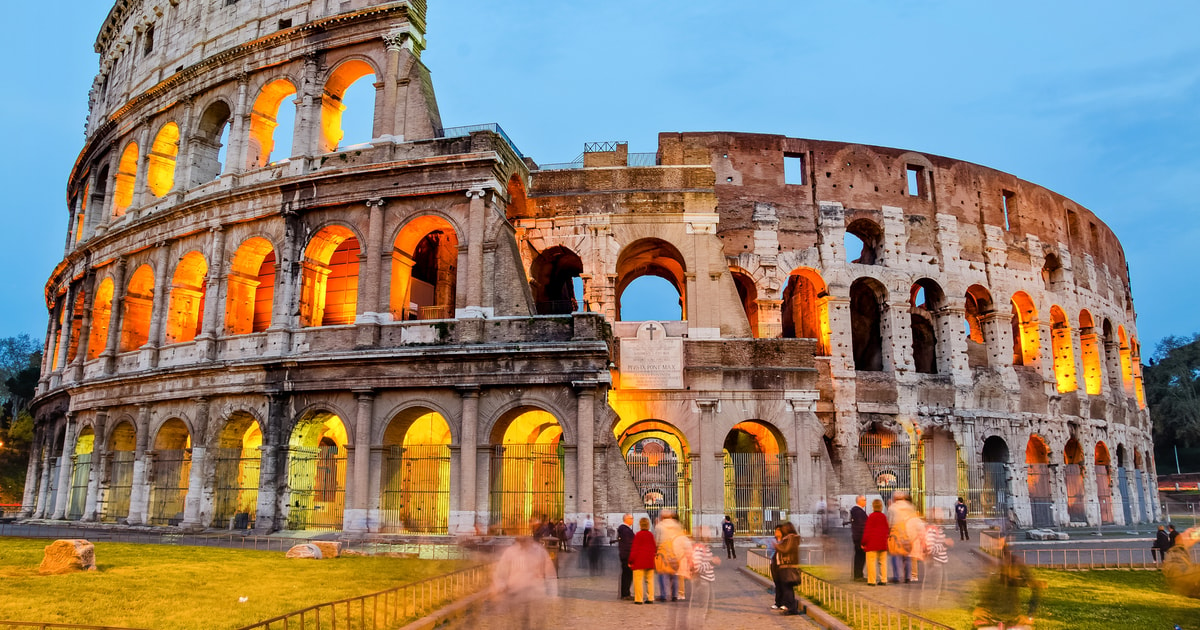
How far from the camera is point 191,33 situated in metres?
23.8

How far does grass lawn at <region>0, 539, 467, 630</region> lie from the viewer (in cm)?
853

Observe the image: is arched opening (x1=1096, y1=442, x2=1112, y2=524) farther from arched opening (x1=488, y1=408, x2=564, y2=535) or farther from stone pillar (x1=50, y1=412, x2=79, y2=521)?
stone pillar (x1=50, y1=412, x2=79, y2=521)

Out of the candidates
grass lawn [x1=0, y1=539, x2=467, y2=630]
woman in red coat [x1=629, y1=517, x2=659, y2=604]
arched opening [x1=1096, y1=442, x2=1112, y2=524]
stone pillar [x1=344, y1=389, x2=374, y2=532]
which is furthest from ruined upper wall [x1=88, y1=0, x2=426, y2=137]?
arched opening [x1=1096, y1=442, x2=1112, y2=524]

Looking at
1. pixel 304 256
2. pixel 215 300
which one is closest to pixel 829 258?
pixel 304 256

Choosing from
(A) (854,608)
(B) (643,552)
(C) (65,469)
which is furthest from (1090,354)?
(C) (65,469)

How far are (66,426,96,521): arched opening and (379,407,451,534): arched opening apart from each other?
950cm

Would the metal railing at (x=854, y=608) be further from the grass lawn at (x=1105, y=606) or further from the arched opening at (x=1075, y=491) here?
the arched opening at (x=1075, y=491)

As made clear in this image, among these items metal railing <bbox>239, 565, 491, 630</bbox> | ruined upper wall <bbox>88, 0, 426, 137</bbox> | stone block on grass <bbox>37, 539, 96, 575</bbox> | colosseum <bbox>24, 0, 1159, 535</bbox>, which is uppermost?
ruined upper wall <bbox>88, 0, 426, 137</bbox>

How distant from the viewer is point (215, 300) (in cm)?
2031

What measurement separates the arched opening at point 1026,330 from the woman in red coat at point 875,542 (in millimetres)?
18287

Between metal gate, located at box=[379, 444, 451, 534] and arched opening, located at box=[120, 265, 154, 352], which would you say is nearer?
metal gate, located at box=[379, 444, 451, 534]

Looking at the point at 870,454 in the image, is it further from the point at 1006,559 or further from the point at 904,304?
the point at 1006,559

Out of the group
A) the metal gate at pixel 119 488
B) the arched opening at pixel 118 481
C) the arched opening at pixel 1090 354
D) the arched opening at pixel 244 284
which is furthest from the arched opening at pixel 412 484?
the arched opening at pixel 1090 354

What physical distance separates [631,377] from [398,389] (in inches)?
225
